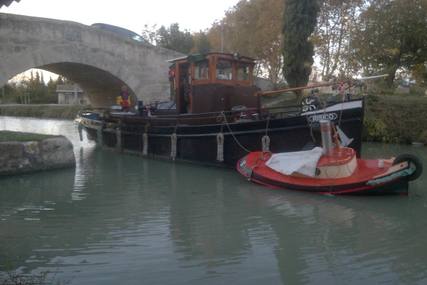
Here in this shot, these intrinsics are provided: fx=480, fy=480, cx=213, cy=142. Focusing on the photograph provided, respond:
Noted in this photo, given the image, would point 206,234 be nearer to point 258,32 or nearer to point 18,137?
point 18,137

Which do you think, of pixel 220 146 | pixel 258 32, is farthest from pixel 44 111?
pixel 220 146

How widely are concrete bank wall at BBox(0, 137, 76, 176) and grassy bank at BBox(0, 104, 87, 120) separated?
2412cm

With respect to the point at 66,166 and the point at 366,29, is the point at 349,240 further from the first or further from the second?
the point at 366,29

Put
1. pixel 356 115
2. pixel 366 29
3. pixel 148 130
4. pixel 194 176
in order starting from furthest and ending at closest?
1. pixel 366 29
2. pixel 148 130
3. pixel 194 176
4. pixel 356 115

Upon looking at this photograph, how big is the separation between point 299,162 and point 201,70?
14.2ft

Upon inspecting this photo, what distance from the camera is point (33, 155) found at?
9695 millimetres

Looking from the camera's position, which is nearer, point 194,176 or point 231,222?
point 231,222

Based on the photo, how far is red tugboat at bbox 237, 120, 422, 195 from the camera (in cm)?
730

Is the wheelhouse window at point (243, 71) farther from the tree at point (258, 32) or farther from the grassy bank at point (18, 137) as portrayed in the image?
the tree at point (258, 32)

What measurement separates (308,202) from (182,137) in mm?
4533

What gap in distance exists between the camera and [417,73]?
24.4m

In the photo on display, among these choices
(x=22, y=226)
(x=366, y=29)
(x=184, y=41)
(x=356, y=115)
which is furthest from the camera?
(x=184, y=41)

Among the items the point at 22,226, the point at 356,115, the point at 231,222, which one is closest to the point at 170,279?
the point at 231,222

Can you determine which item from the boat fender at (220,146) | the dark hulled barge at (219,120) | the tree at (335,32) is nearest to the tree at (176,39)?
the tree at (335,32)
